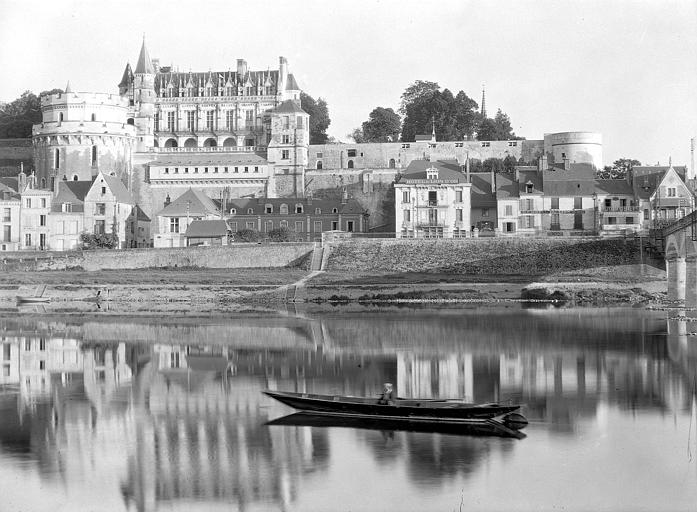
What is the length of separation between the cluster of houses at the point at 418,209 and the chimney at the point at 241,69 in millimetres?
26250

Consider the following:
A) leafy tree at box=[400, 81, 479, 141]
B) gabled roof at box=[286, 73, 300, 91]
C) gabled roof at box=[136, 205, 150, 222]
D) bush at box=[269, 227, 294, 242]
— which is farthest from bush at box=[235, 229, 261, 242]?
leafy tree at box=[400, 81, 479, 141]

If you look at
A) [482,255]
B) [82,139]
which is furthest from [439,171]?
[82,139]

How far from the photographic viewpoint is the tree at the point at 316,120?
463ft

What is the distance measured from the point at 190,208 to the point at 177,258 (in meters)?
12.9

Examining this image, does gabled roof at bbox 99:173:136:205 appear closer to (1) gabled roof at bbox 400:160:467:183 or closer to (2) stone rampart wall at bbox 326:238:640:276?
(2) stone rampart wall at bbox 326:238:640:276

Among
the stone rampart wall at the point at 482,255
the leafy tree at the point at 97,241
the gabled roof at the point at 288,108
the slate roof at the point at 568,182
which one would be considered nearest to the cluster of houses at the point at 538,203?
the slate roof at the point at 568,182

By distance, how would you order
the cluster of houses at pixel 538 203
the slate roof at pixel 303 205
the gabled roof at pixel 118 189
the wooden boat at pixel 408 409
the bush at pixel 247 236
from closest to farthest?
the wooden boat at pixel 408 409
the cluster of houses at pixel 538 203
the bush at pixel 247 236
the slate roof at pixel 303 205
the gabled roof at pixel 118 189

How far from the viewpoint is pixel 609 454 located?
30.7 m

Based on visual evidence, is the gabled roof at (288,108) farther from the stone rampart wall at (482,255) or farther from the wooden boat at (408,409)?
the wooden boat at (408,409)

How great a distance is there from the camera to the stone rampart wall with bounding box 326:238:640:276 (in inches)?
3430

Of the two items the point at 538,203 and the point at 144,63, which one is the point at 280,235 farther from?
the point at 144,63

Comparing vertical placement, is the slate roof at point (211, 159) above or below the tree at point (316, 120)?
below

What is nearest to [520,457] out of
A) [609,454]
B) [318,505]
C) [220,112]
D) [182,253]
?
[609,454]

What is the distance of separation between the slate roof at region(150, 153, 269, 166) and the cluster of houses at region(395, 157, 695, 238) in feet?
81.2
